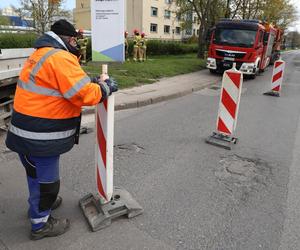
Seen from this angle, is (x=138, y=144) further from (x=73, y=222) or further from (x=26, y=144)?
(x=26, y=144)

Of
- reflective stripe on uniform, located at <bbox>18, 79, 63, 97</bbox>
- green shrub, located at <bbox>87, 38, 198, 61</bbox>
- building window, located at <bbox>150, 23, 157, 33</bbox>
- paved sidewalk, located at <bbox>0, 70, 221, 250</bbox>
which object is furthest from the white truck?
building window, located at <bbox>150, 23, 157, 33</bbox>

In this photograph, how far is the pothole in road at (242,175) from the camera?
156 inches

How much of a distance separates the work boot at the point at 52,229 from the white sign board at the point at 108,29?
1.64 m

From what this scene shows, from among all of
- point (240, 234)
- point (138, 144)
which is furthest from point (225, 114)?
point (240, 234)

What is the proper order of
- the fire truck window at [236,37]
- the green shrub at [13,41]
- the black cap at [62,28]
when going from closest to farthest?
the black cap at [62,28]
the green shrub at [13,41]
the fire truck window at [236,37]

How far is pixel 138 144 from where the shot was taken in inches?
216

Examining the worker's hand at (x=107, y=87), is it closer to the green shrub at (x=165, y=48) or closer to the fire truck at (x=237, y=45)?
the fire truck at (x=237, y=45)

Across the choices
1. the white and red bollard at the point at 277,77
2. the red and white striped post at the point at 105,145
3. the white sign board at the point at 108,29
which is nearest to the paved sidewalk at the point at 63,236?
the red and white striped post at the point at 105,145

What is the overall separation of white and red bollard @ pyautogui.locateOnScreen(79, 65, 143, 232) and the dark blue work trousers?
0.49 metres

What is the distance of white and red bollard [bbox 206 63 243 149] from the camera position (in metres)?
5.45

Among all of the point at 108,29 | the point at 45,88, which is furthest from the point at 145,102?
the point at 45,88

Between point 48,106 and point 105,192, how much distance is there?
1.16 metres

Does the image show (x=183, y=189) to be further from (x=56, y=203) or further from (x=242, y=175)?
(x=56, y=203)

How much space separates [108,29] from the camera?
9.53 feet
